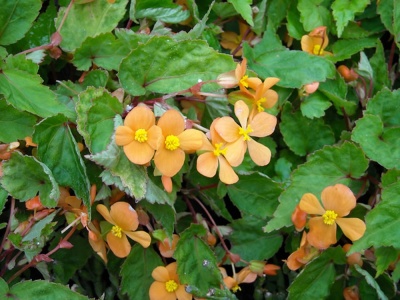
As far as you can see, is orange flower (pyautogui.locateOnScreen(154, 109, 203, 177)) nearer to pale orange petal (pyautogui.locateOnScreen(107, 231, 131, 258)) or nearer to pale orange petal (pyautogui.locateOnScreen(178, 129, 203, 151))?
pale orange petal (pyautogui.locateOnScreen(178, 129, 203, 151))

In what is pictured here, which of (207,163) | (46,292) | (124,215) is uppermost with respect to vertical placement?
(207,163)

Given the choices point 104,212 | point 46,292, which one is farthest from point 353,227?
point 46,292

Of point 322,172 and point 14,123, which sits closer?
point 14,123

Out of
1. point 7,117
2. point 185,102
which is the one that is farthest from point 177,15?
point 7,117

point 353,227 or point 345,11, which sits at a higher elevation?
point 345,11

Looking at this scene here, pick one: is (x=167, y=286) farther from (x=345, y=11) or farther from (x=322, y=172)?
(x=345, y=11)

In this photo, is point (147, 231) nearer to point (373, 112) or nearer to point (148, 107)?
point (148, 107)

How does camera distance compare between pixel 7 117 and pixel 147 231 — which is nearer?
pixel 7 117
